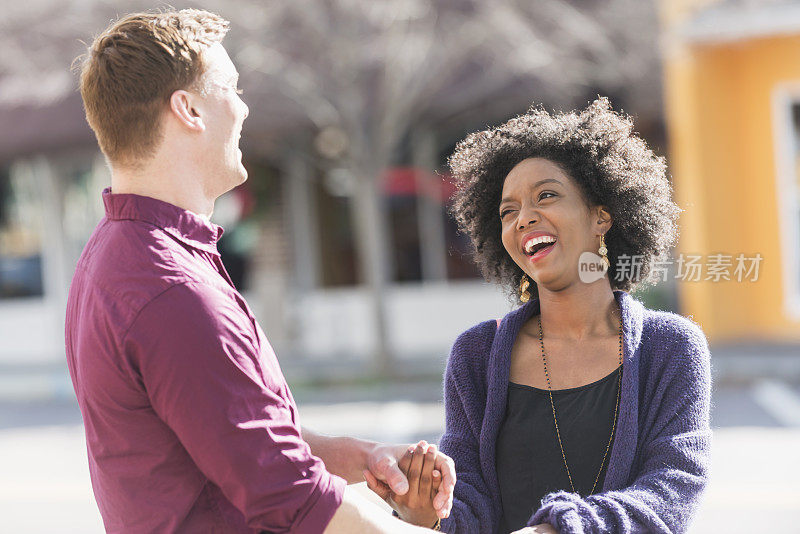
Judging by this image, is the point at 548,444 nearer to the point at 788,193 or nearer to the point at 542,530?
the point at 542,530

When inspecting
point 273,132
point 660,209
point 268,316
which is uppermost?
point 273,132

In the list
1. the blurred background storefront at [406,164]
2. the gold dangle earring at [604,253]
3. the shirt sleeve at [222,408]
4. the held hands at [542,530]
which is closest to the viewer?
the shirt sleeve at [222,408]

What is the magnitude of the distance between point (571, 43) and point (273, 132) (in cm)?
427

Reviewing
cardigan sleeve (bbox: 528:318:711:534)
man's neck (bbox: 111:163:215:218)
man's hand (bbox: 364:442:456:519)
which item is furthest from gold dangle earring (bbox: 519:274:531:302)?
man's neck (bbox: 111:163:215:218)

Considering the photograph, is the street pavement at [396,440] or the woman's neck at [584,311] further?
the street pavement at [396,440]

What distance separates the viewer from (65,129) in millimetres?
14461

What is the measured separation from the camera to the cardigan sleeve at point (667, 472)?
7.45ft

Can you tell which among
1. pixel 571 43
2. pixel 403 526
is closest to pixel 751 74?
pixel 571 43

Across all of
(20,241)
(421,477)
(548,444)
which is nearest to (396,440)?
(548,444)

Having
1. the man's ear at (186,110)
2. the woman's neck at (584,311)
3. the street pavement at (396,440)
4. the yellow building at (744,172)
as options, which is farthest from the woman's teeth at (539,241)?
the yellow building at (744,172)

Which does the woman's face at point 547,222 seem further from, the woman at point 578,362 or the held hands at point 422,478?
the held hands at point 422,478

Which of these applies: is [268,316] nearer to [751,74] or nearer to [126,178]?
[751,74]

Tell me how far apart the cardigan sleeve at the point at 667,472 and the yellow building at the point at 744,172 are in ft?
34.7

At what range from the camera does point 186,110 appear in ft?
6.69
